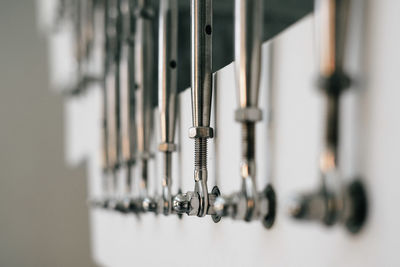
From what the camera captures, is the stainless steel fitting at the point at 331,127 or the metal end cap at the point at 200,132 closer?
the stainless steel fitting at the point at 331,127

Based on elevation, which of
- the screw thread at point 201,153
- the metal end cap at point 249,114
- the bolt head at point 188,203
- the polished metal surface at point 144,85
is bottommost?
the bolt head at point 188,203

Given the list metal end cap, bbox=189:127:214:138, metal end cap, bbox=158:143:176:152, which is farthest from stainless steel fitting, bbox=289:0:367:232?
metal end cap, bbox=158:143:176:152

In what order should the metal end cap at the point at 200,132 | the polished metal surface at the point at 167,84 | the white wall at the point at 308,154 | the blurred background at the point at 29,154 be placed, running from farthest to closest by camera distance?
the blurred background at the point at 29,154
the polished metal surface at the point at 167,84
the metal end cap at the point at 200,132
the white wall at the point at 308,154

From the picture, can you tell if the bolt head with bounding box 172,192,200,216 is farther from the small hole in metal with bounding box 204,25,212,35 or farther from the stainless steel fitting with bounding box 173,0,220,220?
the small hole in metal with bounding box 204,25,212,35

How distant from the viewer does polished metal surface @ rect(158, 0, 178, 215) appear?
0.49m

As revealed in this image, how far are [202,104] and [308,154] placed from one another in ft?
0.43

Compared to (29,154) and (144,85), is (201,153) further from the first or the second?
(29,154)

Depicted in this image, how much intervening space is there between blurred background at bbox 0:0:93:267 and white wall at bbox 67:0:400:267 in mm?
926

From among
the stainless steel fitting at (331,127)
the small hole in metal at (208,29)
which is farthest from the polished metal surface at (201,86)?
the stainless steel fitting at (331,127)

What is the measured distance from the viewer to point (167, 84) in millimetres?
492

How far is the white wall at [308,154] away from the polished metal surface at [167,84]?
0.02m

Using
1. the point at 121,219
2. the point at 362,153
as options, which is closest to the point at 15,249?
the point at 121,219

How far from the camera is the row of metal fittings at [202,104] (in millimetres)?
248

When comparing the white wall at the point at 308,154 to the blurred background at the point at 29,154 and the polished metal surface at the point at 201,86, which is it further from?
the blurred background at the point at 29,154
